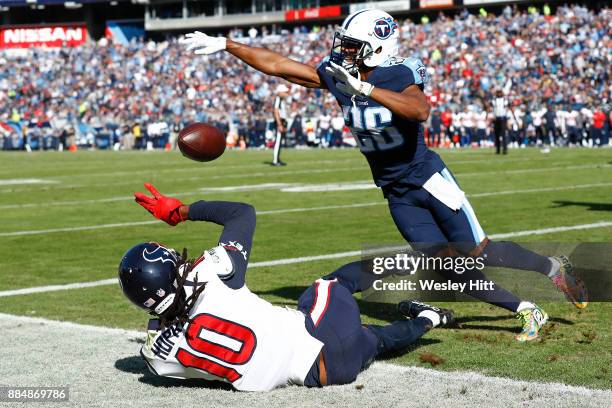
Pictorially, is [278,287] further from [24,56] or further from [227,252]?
[24,56]

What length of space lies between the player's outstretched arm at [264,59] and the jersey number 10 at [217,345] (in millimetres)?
2176

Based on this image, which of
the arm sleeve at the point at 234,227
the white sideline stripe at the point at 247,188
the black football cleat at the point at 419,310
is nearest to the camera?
the arm sleeve at the point at 234,227

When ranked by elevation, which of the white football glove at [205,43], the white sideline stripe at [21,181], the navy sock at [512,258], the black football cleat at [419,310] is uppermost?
the white football glove at [205,43]

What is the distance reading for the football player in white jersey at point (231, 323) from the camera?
427 centimetres

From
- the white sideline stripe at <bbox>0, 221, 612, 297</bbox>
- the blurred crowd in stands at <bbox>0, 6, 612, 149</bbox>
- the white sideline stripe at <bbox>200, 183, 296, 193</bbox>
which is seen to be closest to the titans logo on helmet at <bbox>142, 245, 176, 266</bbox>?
the white sideline stripe at <bbox>0, 221, 612, 297</bbox>

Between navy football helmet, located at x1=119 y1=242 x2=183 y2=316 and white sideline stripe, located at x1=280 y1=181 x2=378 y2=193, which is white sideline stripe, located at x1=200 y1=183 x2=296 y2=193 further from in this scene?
A: navy football helmet, located at x1=119 y1=242 x2=183 y2=316

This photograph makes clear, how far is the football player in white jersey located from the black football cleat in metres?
0.78

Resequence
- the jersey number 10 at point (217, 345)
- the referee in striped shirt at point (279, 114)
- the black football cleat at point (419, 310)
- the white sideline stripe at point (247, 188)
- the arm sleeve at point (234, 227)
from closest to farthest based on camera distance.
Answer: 1. the jersey number 10 at point (217, 345)
2. the arm sleeve at point (234, 227)
3. the black football cleat at point (419, 310)
4. the white sideline stripe at point (247, 188)
5. the referee in striped shirt at point (279, 114)

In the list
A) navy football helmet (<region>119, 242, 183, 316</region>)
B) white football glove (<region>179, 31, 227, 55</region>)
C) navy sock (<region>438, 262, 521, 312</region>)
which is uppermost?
white football glove (<region>179, 31, 227, 55</region>)

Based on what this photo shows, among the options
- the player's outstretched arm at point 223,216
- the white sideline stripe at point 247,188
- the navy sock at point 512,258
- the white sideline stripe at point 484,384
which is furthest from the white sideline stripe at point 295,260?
the white sideline stripe at point 247,188

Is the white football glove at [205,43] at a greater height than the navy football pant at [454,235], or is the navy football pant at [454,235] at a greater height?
the white football glove at [205,43]

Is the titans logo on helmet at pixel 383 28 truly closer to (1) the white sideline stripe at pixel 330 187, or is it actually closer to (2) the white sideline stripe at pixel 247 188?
(1) the white sideline stripe at pixel 330 187

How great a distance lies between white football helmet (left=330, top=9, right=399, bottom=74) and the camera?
220 inches

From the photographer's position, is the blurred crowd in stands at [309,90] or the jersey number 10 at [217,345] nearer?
the jersey number 10 at [217,345]
